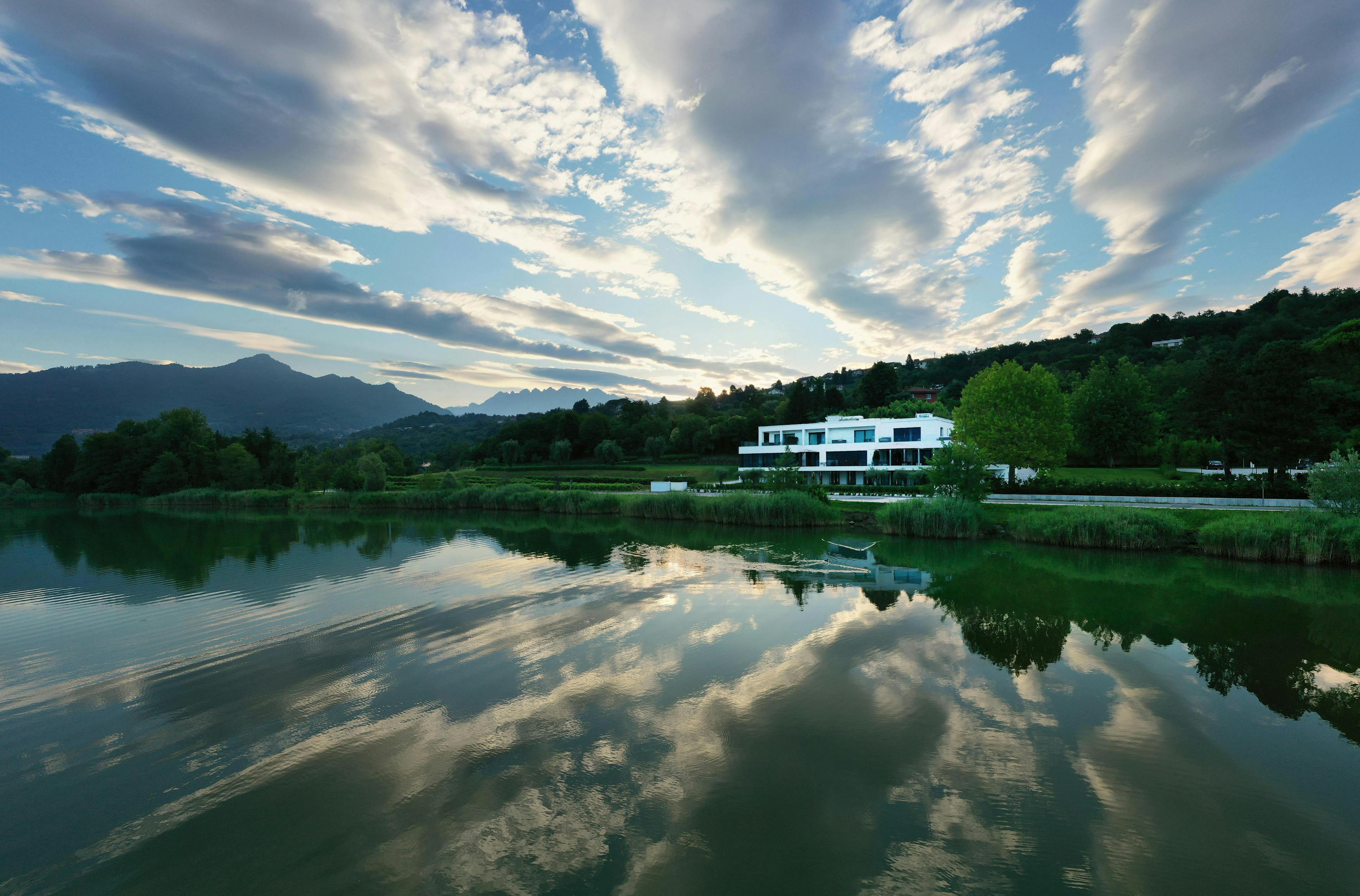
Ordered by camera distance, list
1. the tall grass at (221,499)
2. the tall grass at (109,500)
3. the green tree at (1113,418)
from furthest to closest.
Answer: the tall grass at (109,500), the tall grass at (221,499), the green tree at (1113,418)

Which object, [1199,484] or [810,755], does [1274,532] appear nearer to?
[1199,484]

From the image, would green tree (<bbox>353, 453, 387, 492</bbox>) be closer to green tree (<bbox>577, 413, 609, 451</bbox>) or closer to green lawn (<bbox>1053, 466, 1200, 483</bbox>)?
green tree (<bbox>577, 413, 609, 451</bbox>)

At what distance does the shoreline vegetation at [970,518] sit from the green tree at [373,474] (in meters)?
6.49

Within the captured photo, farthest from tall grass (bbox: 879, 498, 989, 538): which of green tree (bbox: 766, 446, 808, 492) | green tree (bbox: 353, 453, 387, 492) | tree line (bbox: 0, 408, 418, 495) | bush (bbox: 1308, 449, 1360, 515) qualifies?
tree line (bbox: 0, 408, 418, 495)

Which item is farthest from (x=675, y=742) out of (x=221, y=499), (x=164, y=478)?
(x=164, y=478)

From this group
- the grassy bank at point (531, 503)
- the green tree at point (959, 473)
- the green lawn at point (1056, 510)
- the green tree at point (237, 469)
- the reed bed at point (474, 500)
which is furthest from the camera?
the green tree at point (237, 469)

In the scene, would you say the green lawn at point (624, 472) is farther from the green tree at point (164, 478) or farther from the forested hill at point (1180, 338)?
the forested hill at point (1180, 338)

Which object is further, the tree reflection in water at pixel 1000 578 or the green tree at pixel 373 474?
the green tree at pixel 373 474

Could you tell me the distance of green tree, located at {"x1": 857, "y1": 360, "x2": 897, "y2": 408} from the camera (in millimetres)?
105688

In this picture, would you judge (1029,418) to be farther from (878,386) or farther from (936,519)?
(878,386)

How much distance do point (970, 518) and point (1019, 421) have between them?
19.5 metres

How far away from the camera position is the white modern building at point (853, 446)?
58062mm

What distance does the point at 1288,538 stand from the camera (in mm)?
23312

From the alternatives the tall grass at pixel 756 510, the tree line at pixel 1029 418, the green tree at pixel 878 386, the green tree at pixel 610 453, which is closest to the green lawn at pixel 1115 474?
the tree line at pixel 1029 418
